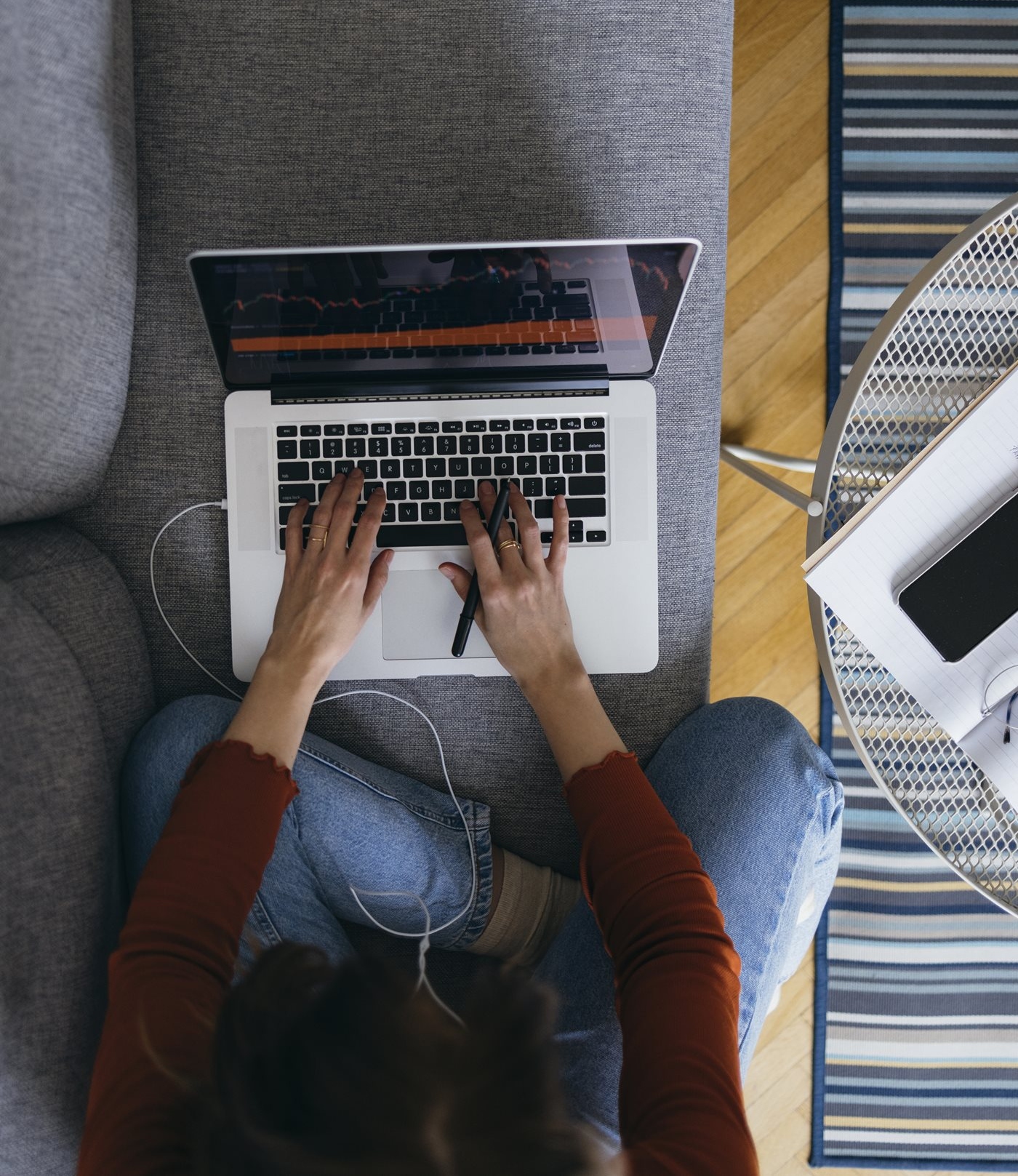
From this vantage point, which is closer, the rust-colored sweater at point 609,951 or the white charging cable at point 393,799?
the rust-colored sweater at point 609,951

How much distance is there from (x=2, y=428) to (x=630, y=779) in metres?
0.68

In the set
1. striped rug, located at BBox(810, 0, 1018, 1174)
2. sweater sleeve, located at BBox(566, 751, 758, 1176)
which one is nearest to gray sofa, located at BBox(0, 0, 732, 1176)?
sweater sleeve, located at BBox(566, 751, 758, 1176)

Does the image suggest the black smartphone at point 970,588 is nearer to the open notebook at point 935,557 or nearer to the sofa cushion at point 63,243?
the open notebook at point 935,557

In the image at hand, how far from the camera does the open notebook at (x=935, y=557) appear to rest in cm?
75

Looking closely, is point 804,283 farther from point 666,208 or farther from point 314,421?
point 314,421

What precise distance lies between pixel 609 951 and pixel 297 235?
0.80 metres

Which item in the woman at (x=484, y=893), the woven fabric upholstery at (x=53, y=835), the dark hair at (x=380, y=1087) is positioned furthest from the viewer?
the woven fabric upholstery at (x=53, y=835)

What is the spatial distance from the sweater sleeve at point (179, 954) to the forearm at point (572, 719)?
271 mm

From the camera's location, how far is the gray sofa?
2.58ft

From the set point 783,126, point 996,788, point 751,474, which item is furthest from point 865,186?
point 996,788

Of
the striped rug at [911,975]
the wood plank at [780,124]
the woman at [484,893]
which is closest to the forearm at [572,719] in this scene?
the woman at [484,893]

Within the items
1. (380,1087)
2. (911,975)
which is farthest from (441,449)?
(911,975)

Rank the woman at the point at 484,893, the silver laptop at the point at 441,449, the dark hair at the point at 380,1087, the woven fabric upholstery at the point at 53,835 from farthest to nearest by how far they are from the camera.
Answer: the silver laptop at the point at 441,449 < the woven fabric upholstery at the point at 53,835 < the woman at the point at 484,893 < the dark hair at the point at 380,1087

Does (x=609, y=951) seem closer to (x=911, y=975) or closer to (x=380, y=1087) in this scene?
(x=380, y=1087)
